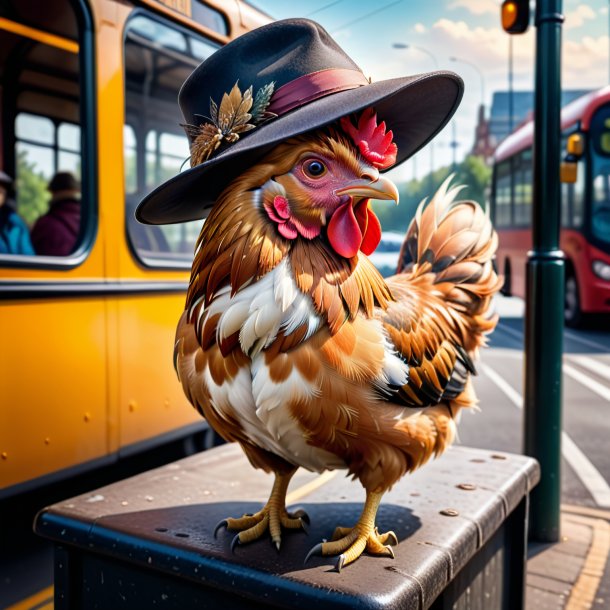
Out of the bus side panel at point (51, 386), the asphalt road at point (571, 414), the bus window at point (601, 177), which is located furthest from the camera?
the bus window at point (601, 177)

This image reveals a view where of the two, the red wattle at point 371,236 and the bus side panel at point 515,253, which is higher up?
the bus side panel at point 515,253

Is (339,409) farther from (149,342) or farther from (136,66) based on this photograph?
(136,66)

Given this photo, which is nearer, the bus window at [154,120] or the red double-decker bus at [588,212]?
the bus window at [154,120]

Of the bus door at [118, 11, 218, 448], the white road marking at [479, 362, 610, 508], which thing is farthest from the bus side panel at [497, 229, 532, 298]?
the bus door at [118, 11, 218, 448]

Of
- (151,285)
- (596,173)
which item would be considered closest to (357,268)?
(151,285)

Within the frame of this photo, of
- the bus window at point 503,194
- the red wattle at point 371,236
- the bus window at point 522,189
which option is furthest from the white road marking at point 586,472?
the bus window at point 503,194

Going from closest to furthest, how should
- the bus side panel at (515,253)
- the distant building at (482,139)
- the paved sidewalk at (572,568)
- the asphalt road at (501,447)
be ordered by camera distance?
the paved sidewalk at (572,568), the asphalt road at (501,447), the bus side panel at (515,253), the distant building at (482,139)

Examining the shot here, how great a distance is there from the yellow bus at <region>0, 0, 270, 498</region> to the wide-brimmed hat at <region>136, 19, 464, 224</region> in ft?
5.26

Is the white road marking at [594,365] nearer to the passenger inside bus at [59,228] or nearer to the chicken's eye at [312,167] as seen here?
the passenger inside bus at [59,228]

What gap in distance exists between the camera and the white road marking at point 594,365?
715 centimetres

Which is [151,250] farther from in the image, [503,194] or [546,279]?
[503,194]

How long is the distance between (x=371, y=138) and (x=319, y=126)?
0.56 ft

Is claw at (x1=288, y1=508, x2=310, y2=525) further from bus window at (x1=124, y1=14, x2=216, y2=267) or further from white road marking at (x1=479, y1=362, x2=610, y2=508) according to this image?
white road marking at (x1=479, y1=362, x2=610, y2=508)

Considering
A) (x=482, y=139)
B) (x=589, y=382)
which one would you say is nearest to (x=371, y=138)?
(x=589, y=382)
